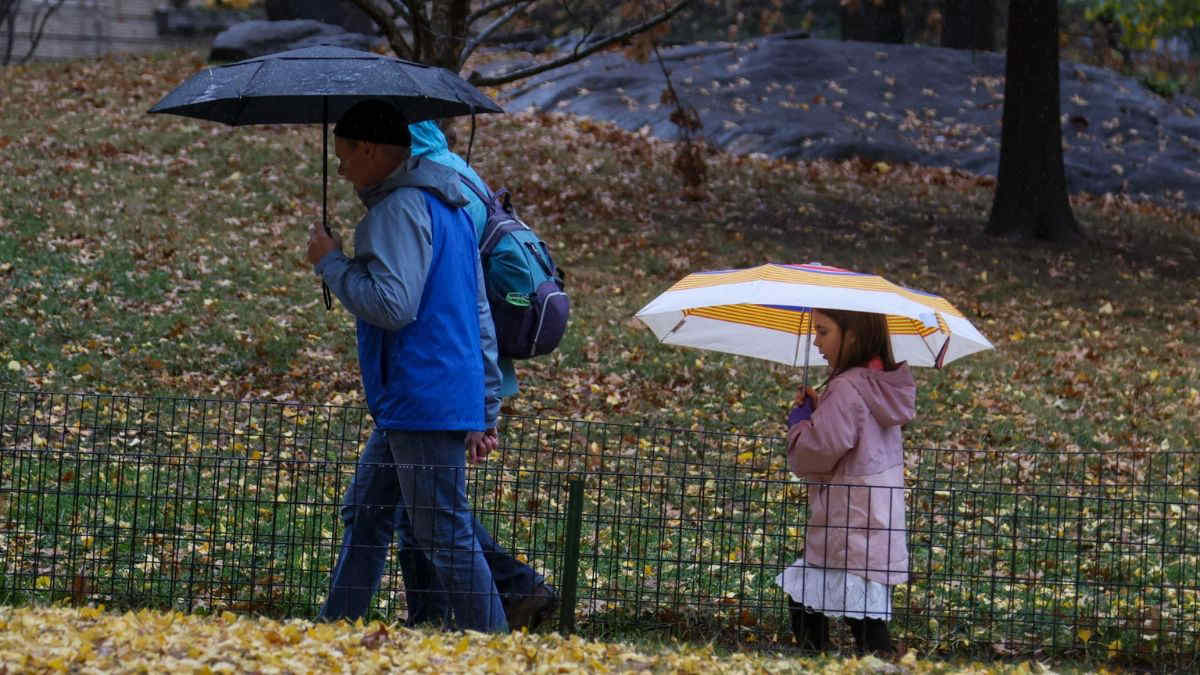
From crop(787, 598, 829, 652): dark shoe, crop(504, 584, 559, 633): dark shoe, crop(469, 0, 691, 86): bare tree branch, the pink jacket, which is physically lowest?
crop(787, 598, 829, 652): dark shoe

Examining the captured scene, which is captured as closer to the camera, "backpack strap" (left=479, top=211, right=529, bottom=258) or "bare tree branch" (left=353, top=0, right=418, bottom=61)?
"backpack strap" (left=479, top=211, right=529, bottom=258)

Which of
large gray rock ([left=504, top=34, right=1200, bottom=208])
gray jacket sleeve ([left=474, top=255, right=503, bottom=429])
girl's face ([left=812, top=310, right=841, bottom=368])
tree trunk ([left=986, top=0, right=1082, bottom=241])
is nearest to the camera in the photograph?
gray jacket sleeve ([left=474, top=255, right=503, bottom=429])

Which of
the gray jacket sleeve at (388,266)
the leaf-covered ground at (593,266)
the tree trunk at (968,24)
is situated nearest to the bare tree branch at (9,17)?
the leaf-covered ground at (593,266)

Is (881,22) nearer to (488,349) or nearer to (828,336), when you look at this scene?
(828,336)

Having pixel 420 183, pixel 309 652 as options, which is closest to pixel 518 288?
pixel 420 183

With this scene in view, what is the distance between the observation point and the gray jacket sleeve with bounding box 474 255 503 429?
4500mm

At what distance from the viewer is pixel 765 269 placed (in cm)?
471

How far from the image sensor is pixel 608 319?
11.0 m

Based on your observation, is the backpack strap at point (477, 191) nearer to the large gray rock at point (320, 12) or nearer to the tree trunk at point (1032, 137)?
the tree trunk at point (1032, 137)

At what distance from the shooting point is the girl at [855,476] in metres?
4.72

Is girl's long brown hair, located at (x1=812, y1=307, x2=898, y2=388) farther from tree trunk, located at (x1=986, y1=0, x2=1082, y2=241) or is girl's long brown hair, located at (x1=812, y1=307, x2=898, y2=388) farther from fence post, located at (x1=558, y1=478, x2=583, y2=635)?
tree trunk, located at (x1=986, y1=0, x2=1082, y2=241)

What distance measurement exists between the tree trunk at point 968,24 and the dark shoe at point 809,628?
19886mm

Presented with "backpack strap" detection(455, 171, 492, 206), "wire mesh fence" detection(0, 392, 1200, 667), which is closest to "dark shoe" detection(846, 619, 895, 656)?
"wire mesh fence" detection(0, 392, 1200, 667)

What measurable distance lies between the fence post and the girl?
0.75m
